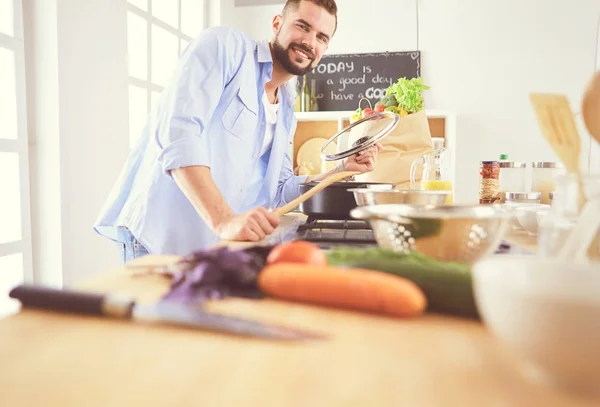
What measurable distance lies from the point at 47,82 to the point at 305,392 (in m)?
1.91

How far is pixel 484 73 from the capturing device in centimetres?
360

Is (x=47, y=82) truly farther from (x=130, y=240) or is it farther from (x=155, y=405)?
(x=155, y=405)

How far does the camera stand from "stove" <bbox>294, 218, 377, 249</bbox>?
2.85 feet

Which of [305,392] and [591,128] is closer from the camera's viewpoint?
[305,392]

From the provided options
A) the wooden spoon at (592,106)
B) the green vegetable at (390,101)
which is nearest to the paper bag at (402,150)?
the green vegetable at (390,101)

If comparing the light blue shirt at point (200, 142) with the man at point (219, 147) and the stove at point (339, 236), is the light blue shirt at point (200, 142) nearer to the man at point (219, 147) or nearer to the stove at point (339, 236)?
the man at point (219, 147)

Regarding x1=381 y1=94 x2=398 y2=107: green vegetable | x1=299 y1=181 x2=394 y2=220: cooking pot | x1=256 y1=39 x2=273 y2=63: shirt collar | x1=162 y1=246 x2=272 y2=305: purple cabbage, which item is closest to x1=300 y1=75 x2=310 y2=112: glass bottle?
x1=381 y1=94 x2=398 y2=107: green vegetable

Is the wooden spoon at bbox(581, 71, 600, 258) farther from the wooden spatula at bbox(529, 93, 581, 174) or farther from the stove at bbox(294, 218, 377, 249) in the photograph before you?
the stove at bbox(294, 218, 377, 249)

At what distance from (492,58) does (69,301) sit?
3.67m

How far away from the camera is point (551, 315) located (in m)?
0.33

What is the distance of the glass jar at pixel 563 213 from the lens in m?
0.61

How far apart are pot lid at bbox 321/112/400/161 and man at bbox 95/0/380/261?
0.11 meters

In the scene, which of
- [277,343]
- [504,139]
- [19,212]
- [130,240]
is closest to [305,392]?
[277,343]

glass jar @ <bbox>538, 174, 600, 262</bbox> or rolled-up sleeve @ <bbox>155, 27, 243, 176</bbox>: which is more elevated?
rolled-up sleeve @ <bbox>155, 27, 243, 176</bbox>
